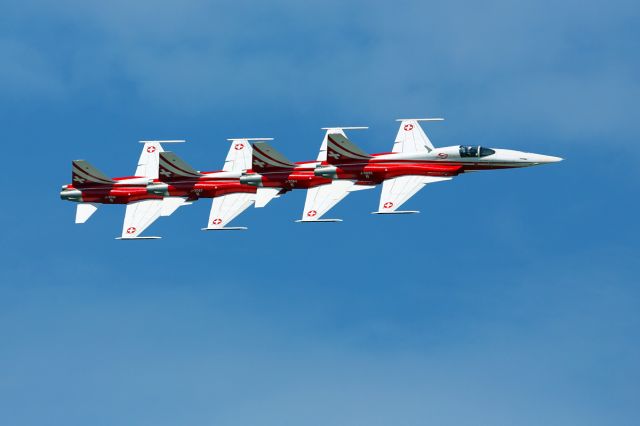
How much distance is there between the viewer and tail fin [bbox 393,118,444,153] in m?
152

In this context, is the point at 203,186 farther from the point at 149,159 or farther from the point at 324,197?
the point at 324,197

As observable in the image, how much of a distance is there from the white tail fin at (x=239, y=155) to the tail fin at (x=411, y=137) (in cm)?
1410

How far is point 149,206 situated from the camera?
150 metres

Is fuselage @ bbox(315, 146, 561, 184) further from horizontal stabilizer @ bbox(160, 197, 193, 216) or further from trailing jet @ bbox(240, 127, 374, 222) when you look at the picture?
horizontal stabilizer @ bbox(160, 197, 193, 216)

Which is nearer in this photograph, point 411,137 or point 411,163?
point 411,163

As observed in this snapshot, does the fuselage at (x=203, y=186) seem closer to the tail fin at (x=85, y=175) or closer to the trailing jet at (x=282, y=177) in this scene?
the trailing jet at (x=282, y=177)

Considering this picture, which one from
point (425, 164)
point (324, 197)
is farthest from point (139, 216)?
point (425, 164)

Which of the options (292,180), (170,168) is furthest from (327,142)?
(170,168)

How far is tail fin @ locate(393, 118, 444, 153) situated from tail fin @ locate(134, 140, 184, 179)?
2149cm

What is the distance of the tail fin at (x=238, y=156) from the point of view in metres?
152

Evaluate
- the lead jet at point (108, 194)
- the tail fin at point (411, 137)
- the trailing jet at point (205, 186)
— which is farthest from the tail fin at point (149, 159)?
the tail fin at point (411, 137)

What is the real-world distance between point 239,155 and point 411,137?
16.7 meters

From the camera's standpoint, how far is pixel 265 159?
148 meters

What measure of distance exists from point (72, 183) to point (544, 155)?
45.4m
